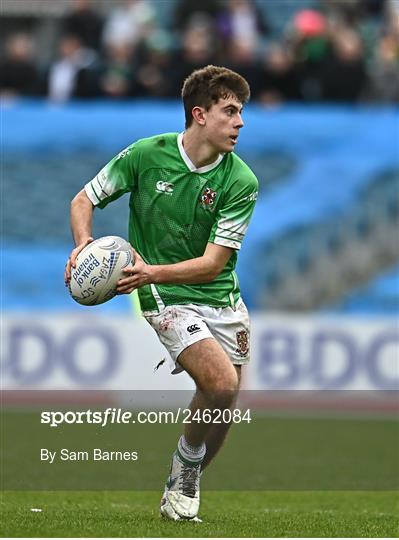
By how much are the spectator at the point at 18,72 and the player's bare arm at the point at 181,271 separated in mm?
14446

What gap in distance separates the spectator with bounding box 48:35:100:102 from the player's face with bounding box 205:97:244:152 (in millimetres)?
13338

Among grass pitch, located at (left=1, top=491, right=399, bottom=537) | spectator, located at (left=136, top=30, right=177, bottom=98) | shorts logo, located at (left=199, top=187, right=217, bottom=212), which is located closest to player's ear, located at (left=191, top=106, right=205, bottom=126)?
shorts logo, located at (left=199, top=187, right=217, bottom=212)

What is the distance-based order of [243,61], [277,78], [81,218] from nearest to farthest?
1. [81,218]
2. [243,61]
3. [277,78]

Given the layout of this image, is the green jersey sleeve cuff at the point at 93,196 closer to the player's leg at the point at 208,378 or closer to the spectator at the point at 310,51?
the player's leg at the point at 208,378

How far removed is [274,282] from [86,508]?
38.8 feet

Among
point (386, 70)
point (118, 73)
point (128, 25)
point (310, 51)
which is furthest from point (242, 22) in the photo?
point (386, 70)

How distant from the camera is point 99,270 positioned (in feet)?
25.1

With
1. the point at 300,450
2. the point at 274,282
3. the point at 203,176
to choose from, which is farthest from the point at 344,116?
the point at 203,176

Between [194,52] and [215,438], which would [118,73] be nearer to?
[194,52]

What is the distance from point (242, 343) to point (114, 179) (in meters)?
1.28

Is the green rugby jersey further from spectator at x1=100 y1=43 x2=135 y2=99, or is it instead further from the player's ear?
spectator at x1=100 y1=43 x2=135 y2=99

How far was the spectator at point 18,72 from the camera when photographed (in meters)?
21.9

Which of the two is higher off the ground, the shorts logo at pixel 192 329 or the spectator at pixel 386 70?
the shorts logo at pixel 192 329

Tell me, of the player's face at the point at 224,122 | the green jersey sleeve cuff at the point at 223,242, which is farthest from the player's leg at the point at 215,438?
the player's face at the point at 224,122
